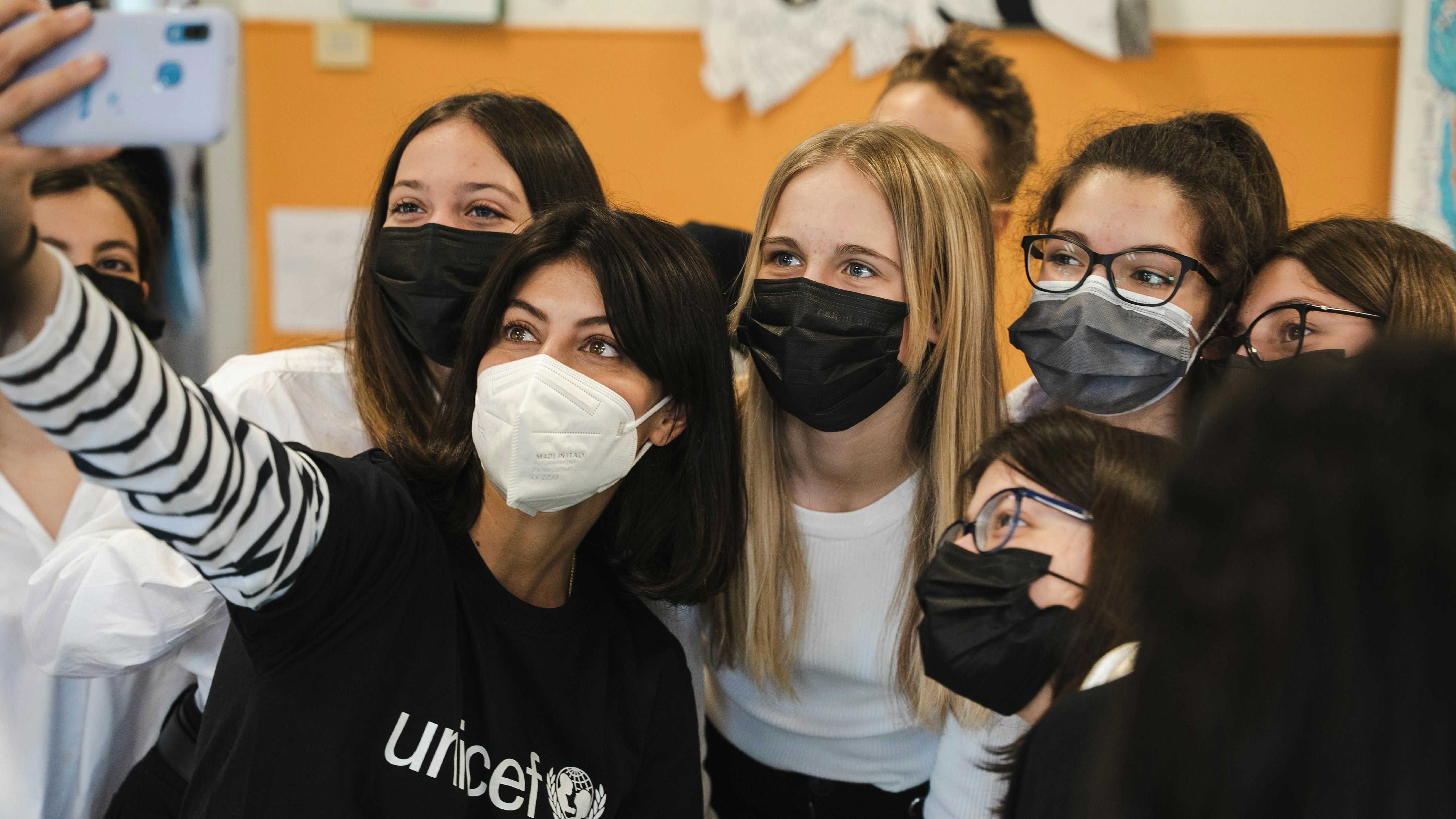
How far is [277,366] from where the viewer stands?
1.81m

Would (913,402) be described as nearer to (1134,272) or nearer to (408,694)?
(1134,272)

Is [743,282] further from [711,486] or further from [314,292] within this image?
[314,292]

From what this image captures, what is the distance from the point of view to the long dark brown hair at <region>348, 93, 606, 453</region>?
1874mm

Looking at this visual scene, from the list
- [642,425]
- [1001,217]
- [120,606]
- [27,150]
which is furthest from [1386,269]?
[120,606]

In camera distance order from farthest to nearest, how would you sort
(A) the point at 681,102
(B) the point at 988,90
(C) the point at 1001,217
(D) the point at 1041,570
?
(A) the point at 681,102 → (B) the point at 988,90 → (C) the point at 1001,217 → (D) the point at 1041,570

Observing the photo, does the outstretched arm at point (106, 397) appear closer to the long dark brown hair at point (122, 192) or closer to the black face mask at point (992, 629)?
the black face mask at point (992, 629)

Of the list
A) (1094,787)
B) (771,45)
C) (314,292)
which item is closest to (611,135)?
(771,45)

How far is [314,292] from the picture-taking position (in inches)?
145

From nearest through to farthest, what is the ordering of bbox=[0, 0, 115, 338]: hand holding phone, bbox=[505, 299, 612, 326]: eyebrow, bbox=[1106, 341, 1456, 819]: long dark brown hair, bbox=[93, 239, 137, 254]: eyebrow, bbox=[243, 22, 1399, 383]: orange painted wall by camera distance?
bbox=[1106, 341, 1456, 819]: long dark brown hair, bbox=[0, 0, 115, 338]: hand holding phone, bbox=[505, 299, 612, 326]: eyebrow, bbox=[93, 239, 137, 254]: eyebrow, bbox=[243, 22, 1399, 383]: orange painted wall

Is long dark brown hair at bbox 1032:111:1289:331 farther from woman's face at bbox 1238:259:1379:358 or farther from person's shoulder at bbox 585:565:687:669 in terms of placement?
person's shoulder at bbox 585:565:687:669

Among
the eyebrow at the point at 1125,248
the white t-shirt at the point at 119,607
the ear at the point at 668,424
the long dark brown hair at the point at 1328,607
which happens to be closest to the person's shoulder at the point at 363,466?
the white t-shirt at the point at 119,607

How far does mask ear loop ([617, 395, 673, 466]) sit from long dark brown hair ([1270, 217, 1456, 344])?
0.96 metres

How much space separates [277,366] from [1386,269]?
5.70ft

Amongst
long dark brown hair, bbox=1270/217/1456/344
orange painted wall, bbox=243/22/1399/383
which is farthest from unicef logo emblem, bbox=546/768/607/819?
orange painted wall, bbox=243/22/1399/383
